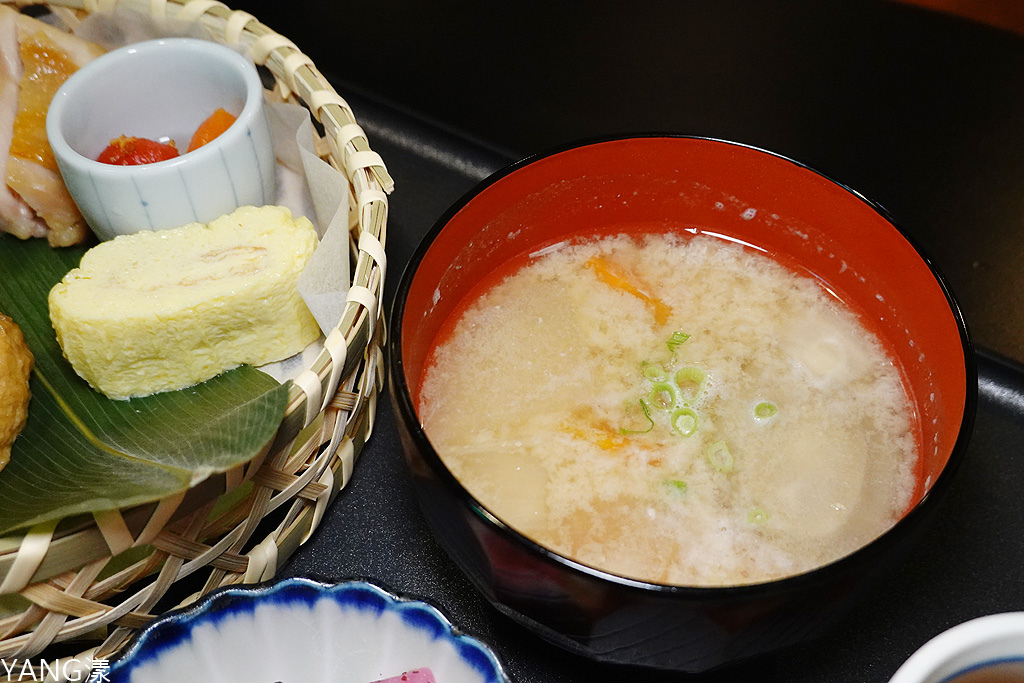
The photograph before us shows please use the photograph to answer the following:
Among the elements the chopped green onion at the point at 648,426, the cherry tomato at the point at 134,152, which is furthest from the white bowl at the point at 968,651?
the cherry tomato at the point at 134,152

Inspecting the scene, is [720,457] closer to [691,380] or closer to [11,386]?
[691,380]

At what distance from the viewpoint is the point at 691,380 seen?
88 cm

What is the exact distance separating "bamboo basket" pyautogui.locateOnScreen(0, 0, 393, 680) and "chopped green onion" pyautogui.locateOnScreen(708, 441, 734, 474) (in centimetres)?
36

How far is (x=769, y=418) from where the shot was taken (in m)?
0.85

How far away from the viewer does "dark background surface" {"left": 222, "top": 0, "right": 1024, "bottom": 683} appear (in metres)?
0.92

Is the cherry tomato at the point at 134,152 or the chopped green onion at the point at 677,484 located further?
the cherry tomato at the point at 134,152

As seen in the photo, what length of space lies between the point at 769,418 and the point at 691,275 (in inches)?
7.9

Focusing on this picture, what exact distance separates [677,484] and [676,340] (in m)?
0.18

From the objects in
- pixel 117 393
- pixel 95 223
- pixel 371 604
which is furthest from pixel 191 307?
A: pixel 371 604

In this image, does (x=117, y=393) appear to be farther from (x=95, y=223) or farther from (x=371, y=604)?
(x=371, y=604)

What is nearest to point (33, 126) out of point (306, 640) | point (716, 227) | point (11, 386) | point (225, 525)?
point (11, 386)

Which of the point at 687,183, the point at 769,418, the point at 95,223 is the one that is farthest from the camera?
the point at 95,223

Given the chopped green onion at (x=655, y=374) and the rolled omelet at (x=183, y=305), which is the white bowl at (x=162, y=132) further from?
the chopped green onion at (x=655, y=374)

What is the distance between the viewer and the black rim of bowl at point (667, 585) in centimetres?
60
